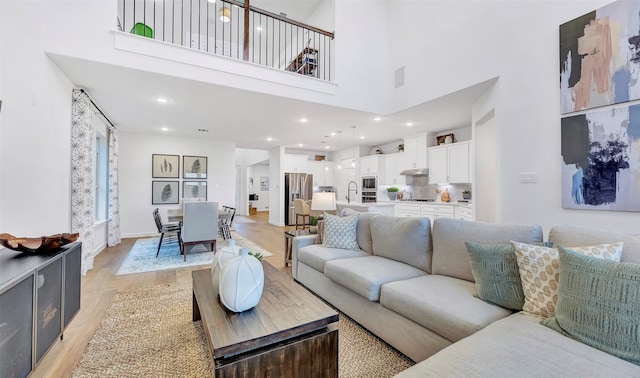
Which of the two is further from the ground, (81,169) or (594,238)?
(81,169)

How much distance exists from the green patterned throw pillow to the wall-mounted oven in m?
4.82

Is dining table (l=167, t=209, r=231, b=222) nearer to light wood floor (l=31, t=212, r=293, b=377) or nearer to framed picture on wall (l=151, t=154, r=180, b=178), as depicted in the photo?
light wood floor (l=31, t=212, r=293, b=377)

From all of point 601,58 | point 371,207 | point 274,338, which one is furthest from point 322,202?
point 601,58

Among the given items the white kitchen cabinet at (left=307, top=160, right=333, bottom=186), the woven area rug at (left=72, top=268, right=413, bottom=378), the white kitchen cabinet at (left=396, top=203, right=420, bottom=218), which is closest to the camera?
the woven area rug at (left=72, top=268, right=413, bottom=378)

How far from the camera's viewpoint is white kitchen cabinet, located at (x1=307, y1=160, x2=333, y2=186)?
923cm

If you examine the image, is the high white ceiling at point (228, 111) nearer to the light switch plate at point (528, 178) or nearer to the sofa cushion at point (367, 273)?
the light switch plate at point (528, 178)

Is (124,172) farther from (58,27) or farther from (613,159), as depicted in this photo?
(613,159)

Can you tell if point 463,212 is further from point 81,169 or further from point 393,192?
point 81,169

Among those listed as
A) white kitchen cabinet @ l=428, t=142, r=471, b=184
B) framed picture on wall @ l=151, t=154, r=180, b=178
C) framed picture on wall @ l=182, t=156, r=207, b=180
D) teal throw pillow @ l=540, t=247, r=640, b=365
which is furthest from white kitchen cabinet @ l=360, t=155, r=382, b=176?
teal throw pillow @ l=540, t=247, r=640, b=365

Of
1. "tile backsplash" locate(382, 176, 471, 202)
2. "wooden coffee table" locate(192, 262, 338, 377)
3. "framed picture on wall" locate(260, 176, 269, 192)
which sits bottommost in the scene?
"wooden coffee table" locate(192, 262, 338, 377)

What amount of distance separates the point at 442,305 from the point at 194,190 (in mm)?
7077

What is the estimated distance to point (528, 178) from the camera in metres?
3.10

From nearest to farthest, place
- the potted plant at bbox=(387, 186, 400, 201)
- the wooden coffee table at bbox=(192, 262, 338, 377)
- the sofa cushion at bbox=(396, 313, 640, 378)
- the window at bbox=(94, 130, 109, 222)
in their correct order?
the sofa cushion at bbox=(396, 313, 640, 378) < the wooden coffee table at bbox=(192, 262, 338, 377) < the window at bbox=(94, 130, 109, 222) < the potted plant at bbox=(387, 186, 400, 201)

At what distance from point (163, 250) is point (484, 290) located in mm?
5331
